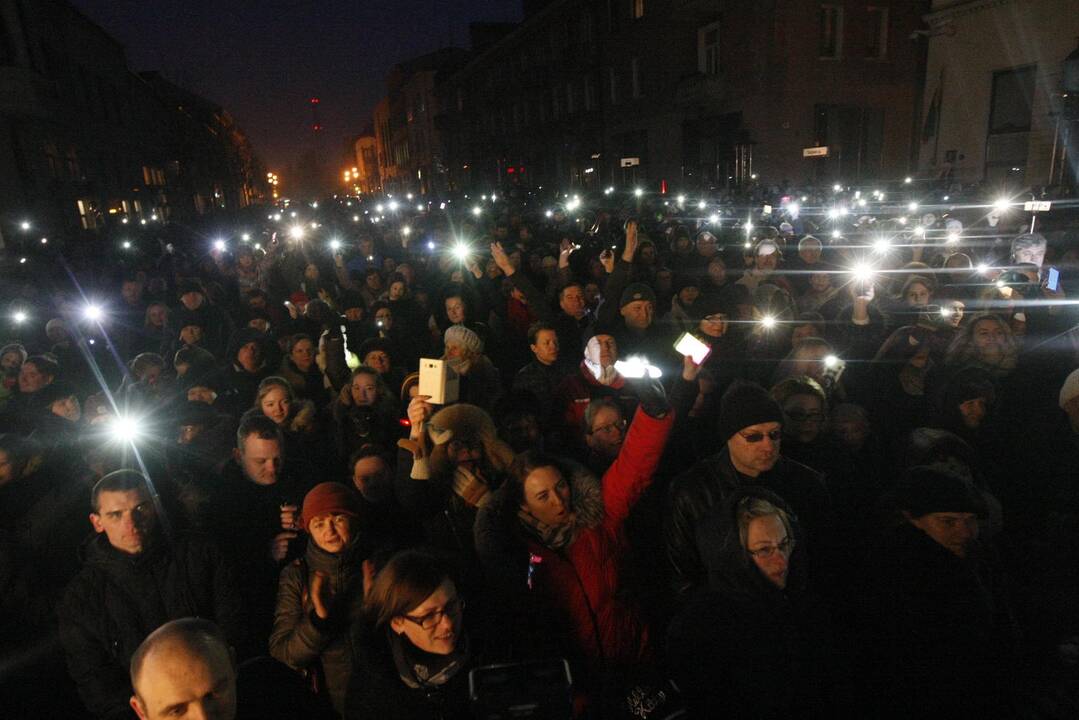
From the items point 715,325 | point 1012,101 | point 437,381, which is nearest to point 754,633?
point 437,381

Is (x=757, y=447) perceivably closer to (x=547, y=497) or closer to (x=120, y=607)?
(x=547, y=497)

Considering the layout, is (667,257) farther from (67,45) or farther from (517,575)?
(67,45)

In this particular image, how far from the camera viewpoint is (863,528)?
3455mm

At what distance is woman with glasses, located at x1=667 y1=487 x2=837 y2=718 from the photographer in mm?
2141

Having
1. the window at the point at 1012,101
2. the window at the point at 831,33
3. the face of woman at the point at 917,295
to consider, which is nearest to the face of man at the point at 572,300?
the face of woman at the point at 917,295

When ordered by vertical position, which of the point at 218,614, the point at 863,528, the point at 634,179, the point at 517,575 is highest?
the point at 634,179

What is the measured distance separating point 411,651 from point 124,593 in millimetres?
1494

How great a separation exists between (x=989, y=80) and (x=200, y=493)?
22817 millimetres

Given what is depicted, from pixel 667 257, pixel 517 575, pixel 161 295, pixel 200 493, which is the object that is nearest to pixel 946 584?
pixel 517 575

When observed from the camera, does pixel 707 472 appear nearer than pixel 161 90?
Yes

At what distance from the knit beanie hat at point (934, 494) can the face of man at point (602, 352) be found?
2.27 metres

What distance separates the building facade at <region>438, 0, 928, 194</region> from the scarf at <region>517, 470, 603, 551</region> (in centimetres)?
1973

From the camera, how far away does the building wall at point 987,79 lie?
16438 mm

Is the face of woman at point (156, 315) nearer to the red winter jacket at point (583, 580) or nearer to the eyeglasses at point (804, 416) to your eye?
the red winter jacket at point (583, 580)
